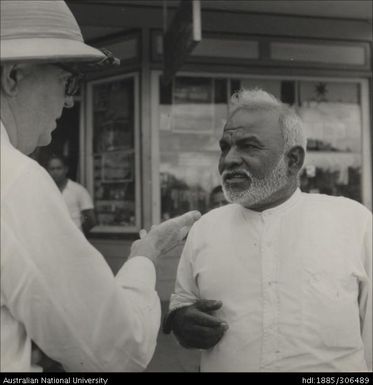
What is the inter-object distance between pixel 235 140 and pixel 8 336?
1.41m

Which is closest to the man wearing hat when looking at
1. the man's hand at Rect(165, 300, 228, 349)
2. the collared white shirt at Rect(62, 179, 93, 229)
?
the man's hand at Rect(165, 300, 228, 349)

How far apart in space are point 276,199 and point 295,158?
209 mm

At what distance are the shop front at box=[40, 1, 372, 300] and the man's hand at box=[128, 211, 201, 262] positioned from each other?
4.83m

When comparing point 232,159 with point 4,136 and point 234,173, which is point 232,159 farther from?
point 4,136

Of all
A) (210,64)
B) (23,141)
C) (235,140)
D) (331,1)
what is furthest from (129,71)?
(23,141)

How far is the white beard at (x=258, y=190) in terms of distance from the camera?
7.65 ft

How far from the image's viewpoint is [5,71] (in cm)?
131

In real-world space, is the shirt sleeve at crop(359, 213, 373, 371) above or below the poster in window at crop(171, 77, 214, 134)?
below

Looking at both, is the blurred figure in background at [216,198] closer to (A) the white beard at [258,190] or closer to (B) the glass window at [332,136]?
(B) the glass window at [332,136]

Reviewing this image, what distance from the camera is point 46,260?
116cm

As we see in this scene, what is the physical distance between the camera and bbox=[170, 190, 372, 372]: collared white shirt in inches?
82.4

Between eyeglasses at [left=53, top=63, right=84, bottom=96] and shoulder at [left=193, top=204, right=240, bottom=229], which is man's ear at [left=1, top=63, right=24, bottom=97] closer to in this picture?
eyeglasses at [left=53, top=63, right=84, bottom=96]

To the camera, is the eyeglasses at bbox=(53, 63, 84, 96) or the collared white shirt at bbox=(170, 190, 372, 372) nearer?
the eyeglasses at bbox=(53, 63, 84, 96)

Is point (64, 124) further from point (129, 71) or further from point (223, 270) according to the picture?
point (223, 270)
